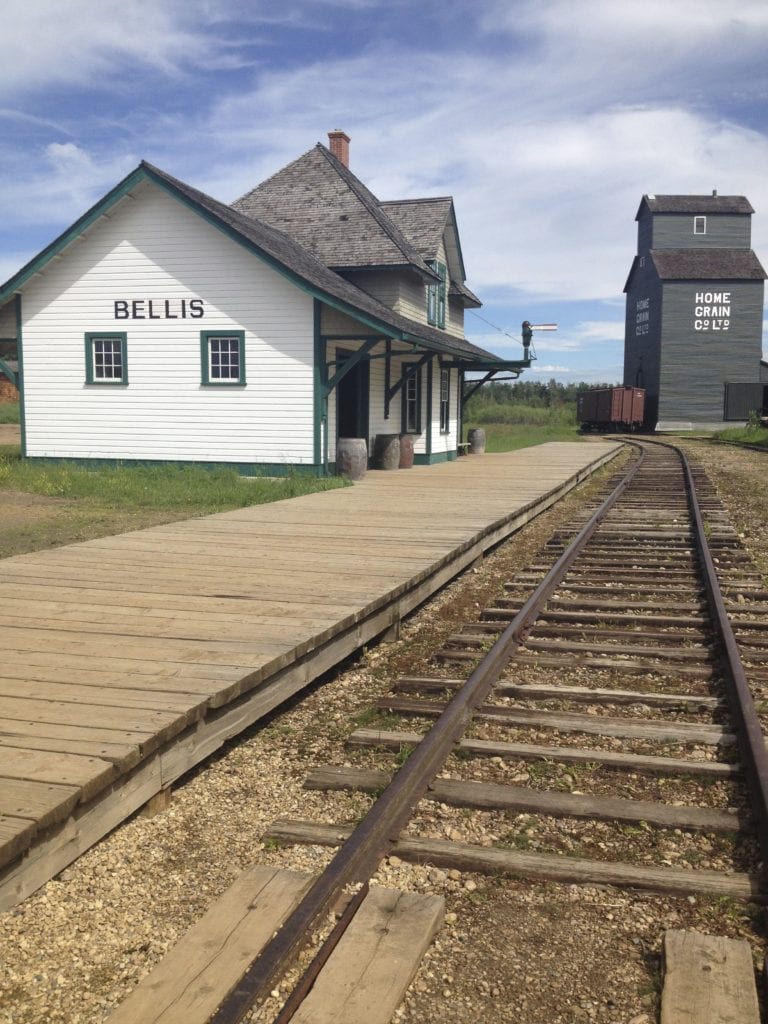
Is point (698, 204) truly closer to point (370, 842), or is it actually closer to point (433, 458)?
point (433, 458)

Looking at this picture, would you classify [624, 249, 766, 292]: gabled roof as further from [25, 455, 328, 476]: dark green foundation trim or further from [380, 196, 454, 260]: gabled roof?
[25, 455, 328, 476]: dark green foundation trim

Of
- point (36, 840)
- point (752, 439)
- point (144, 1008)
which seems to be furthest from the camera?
point (752, 439)

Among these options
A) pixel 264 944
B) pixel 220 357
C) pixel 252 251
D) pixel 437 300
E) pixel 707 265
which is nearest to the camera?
pixel 264 944

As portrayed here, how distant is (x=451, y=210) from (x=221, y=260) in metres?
9.12

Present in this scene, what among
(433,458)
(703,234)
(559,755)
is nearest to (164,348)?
(433,458)

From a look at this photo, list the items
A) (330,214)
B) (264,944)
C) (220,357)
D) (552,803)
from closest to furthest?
(264,944)
(552,803)
(220,357)
(330,214)

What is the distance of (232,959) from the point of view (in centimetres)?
253

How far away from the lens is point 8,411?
4584 centimetres

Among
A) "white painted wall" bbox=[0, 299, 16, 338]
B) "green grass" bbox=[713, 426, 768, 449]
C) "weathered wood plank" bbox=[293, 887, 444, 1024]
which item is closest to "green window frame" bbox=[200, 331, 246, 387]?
"white painted wall" bbox=[0, 299, 16, 338]

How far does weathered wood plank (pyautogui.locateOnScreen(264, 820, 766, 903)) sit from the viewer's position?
299 centimetres

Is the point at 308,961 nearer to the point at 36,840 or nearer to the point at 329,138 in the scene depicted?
the point at 36,840

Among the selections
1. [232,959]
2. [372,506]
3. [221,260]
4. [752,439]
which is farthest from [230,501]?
[752,439]

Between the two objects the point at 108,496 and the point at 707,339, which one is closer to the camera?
the point at 108,496

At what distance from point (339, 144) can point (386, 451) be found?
410 inches
